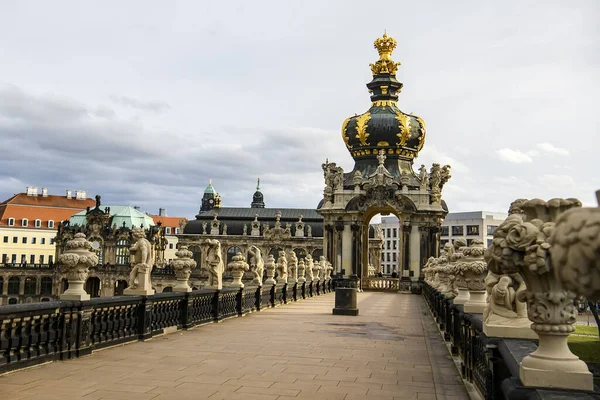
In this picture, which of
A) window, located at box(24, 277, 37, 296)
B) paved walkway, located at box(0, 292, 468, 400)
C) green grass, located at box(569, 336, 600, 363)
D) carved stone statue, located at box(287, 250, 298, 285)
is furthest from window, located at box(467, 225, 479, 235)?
paved walkway, located at box(0, 292, 468, 400)

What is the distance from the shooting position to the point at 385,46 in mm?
53219

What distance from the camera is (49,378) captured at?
9.04m

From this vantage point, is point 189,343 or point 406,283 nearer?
point 189,343

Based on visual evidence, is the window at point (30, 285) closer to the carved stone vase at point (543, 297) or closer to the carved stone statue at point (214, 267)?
the carved stone statue at point (214, 267)

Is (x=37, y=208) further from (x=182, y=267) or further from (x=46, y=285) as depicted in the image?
(x=182, y=267)

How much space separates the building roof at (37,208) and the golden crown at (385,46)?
6514cm

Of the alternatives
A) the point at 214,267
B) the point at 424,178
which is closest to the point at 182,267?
the point at 214,267

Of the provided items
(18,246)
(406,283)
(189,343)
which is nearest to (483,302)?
(189,343)

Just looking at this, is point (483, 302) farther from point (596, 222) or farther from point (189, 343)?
point (596, 222)

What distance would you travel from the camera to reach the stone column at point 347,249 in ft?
149

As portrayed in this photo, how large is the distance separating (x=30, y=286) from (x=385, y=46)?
60656 mm

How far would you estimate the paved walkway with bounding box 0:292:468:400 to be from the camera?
8.40m

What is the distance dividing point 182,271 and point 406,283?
2856 centimetres

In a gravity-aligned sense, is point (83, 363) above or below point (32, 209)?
below
